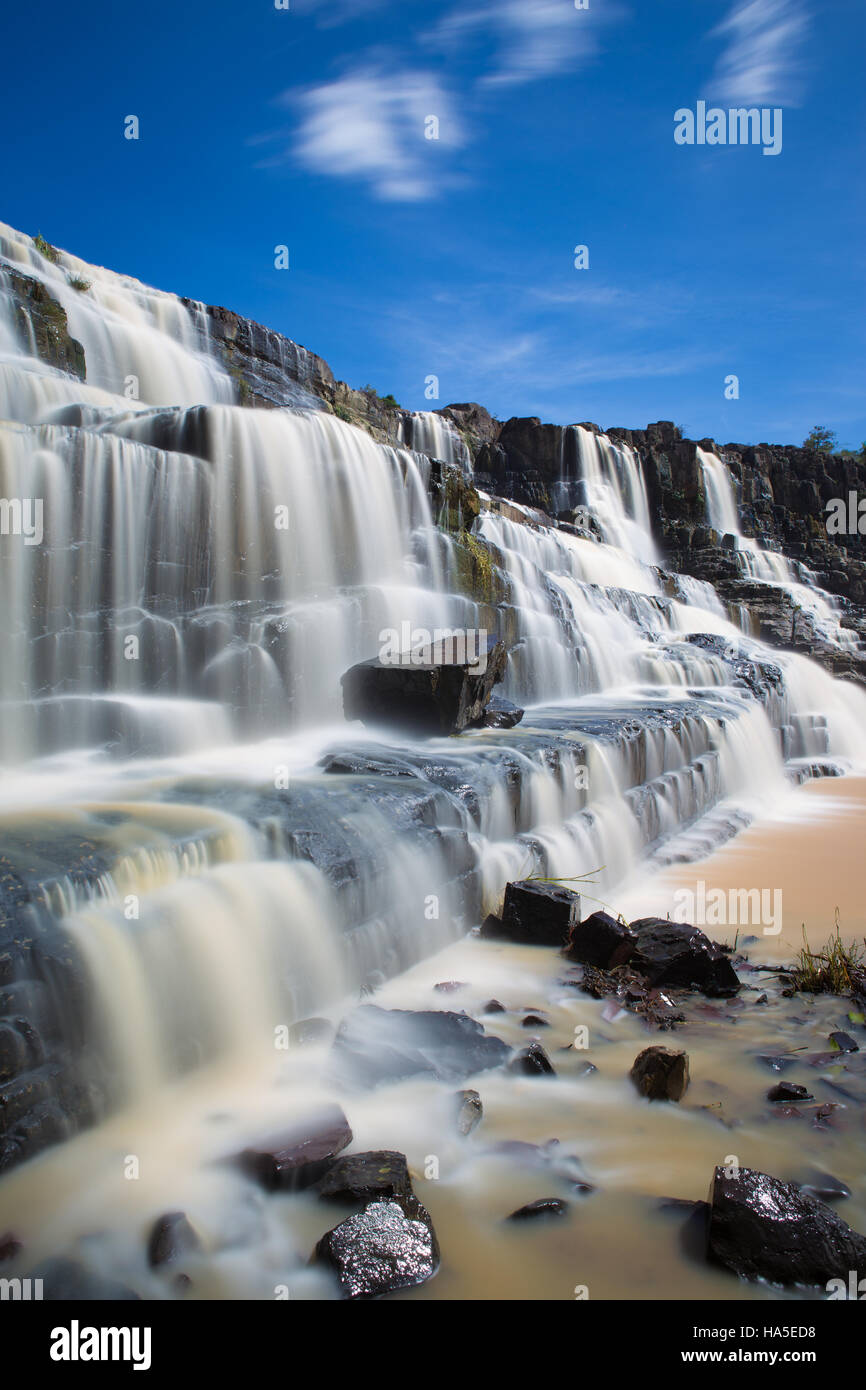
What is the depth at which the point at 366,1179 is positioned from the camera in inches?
109

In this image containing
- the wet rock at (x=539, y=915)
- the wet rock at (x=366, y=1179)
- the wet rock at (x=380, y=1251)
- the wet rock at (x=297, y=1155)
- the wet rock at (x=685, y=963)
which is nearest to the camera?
the wet rock at (x=380, y=1251)

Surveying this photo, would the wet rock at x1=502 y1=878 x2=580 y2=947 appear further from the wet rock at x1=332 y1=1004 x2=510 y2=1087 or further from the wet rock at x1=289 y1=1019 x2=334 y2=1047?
the wet rock at x1=289 y1=1019 x2=334 y2=1047

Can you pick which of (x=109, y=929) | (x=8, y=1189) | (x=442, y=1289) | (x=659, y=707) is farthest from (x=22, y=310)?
(x=442, y=1289)

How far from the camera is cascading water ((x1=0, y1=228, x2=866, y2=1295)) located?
388 cm

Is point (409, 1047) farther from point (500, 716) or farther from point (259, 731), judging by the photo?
point (500, 716)

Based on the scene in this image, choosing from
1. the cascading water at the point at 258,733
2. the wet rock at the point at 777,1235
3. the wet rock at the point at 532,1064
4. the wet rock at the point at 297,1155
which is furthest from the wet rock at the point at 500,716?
the wet rock at the point at 777,1235

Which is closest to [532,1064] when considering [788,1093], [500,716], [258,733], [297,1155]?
[788,1093]

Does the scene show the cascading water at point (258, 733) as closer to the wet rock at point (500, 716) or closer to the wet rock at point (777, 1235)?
the wet rock at point (500, 716)

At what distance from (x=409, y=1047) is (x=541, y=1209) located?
1.19m

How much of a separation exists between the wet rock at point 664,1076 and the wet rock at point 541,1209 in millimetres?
841

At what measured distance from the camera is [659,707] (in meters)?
11.5

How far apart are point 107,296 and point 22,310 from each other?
3983 millimetres

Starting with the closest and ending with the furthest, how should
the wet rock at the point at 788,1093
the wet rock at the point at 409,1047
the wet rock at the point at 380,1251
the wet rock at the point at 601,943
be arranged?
the wet rock at the point at 380,1251 → the wet rock at the point at 788,1093 → the wet rock at the point at 409,1047 → the wet rock at the point at 601,943

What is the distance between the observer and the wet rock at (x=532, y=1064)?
368 cm
